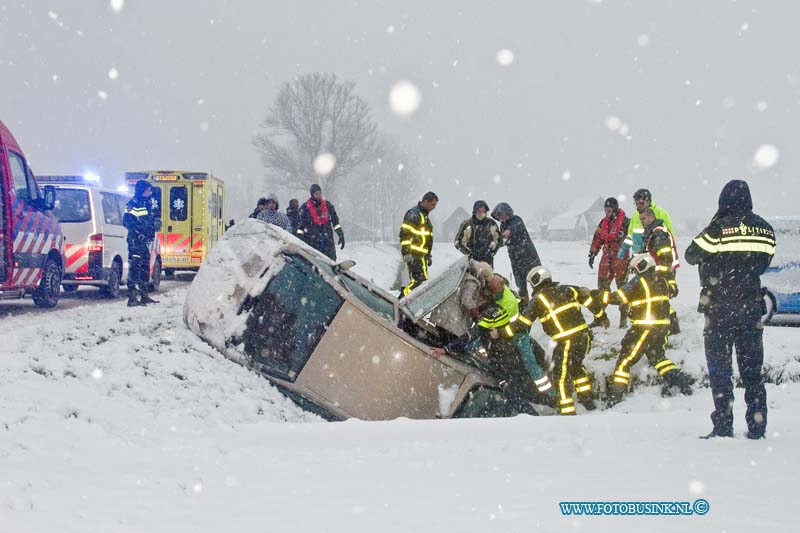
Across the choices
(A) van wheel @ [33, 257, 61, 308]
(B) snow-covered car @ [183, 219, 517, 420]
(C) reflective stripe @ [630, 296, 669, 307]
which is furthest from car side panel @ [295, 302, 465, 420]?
(A) van wheel @ [33, 257, 61, 308]

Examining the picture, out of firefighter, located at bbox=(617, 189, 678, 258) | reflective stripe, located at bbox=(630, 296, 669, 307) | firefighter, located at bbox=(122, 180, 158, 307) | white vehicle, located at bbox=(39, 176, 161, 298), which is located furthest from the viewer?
white vehicle, located at bbox=(39, 176, 161, 298)

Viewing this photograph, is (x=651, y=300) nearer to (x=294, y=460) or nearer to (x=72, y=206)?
(x=294, y=460)

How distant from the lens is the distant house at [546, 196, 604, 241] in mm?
96625

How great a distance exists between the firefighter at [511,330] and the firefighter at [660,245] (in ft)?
5.11

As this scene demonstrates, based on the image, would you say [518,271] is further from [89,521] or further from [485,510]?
[89,521]

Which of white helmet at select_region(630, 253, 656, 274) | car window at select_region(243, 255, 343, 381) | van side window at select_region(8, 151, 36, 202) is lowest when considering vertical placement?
car window at select_region(243, 255, 343, 381)

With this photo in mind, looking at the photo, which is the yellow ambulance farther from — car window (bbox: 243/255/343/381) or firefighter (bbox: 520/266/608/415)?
firefighter (bbox: 520/266/608/415)

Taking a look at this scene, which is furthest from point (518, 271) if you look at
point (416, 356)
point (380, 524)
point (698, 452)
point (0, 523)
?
point (0, 523)

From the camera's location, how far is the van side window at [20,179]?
972 centimetres

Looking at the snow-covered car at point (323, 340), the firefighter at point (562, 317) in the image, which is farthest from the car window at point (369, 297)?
the firefighter at point (562, 317)

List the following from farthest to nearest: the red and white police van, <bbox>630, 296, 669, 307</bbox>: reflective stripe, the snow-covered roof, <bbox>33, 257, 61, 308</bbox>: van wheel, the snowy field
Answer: <bbox>33, 257, 61, 308</bbox>: van wheel < the red and white police van < <bbox>630, 296, 669, 307</bbox>: reflective stripe < the snow-covered roof < the snowy field

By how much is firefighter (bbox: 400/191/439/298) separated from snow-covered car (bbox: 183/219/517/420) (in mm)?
3020

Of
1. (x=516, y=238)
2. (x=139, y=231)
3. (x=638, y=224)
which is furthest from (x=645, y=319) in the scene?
(x=139, y=231)

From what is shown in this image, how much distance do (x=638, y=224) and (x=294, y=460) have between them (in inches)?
246
